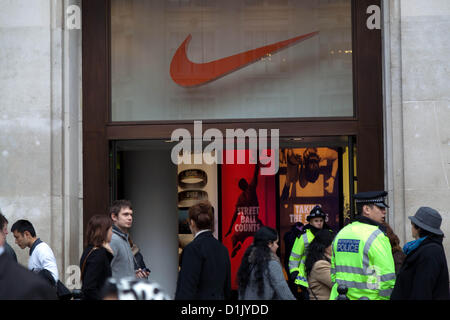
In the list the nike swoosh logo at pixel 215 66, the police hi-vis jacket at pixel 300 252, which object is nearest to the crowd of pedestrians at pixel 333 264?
the police hi-vis jacket at pixel 300 252

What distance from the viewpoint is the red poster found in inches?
539

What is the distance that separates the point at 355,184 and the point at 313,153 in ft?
12.0

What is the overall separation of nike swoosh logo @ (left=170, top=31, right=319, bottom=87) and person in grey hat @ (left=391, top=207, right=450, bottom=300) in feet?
14.9

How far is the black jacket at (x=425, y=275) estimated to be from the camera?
18.0 ft

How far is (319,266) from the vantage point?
7.91m

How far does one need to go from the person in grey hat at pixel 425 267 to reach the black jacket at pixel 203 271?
1.58m

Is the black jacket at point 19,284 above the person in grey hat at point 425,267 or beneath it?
above

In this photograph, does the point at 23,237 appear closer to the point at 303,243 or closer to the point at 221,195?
the point at 303,243

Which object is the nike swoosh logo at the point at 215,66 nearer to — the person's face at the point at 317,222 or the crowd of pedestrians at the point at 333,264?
the person's face at the point at 317,222

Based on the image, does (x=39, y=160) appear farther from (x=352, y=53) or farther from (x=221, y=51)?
(x=352, y=53)

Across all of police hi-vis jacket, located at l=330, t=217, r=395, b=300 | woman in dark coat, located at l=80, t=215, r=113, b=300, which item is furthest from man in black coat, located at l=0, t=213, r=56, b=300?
police hi-vis jacket, located at l=330, t=217, r=395, b=300

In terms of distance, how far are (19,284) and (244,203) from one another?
36.4 ft

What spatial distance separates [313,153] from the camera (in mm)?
13094

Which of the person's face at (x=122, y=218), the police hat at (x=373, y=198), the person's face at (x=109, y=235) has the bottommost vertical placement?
the person's face at (x=109, y=235)
